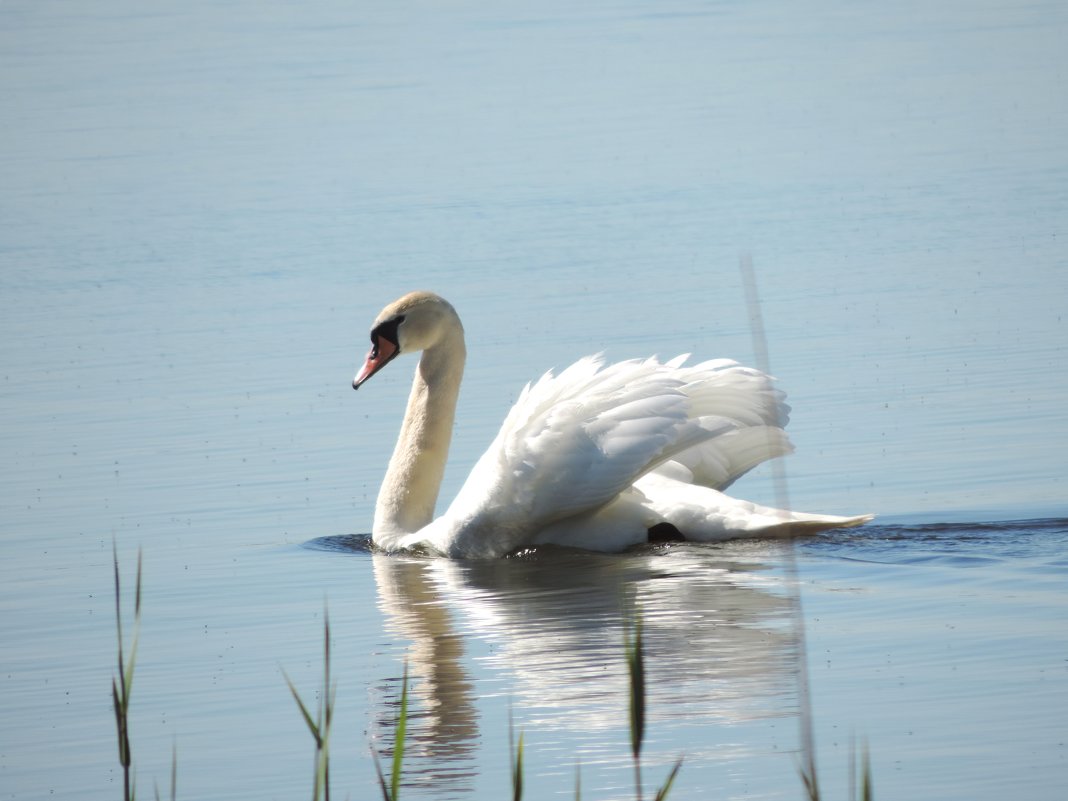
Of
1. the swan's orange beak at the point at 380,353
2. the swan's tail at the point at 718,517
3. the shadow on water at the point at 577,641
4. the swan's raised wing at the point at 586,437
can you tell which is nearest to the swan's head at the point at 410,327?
the swan's orange beak at the point at 380,353

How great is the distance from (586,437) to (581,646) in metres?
1.61

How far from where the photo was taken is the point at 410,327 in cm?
1027

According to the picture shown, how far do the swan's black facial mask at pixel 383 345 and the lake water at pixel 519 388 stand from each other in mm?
687

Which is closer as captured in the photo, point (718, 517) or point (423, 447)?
point (718, 517)

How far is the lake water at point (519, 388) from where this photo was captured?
6.36 m

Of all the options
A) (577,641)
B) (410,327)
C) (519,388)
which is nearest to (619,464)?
(577,641)

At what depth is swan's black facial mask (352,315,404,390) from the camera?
10.3 m

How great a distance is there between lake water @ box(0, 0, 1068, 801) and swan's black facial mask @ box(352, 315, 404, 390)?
687 millimetres

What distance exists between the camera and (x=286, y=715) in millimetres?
6824

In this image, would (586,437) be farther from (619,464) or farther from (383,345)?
(383,345)

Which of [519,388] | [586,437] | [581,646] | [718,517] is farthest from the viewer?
[519,388]

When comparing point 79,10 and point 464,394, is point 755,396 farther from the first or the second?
point 79,10

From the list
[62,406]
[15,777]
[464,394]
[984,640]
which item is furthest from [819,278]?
[15,777]

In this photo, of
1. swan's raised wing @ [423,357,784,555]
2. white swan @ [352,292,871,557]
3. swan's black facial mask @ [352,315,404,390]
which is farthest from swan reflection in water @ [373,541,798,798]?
swan's black facial mask @ [352,315,404,390]
